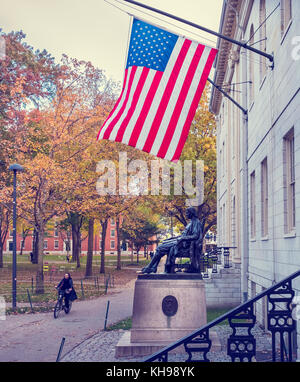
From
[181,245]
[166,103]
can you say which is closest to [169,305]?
[181,245]

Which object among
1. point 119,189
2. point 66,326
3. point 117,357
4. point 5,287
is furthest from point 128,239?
point 117,357

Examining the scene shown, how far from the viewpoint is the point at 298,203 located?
9594 millimetres

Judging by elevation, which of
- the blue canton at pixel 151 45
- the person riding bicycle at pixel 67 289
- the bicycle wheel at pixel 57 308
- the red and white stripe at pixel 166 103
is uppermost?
the blue canton at pixel 151 45

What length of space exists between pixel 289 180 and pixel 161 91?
12.0 ft

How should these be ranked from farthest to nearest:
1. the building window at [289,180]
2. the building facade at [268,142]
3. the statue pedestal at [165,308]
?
the statue pedestal at [165,308]
the building window at [289,180]
the building facade at [268,142]

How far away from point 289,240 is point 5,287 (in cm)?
2294

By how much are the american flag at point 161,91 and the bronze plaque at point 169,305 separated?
4.07 metres

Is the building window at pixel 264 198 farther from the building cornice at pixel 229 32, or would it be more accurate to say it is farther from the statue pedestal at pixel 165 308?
the building cornice at pixel 229 32

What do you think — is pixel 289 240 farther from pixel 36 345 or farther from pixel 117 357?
pixel 36 345

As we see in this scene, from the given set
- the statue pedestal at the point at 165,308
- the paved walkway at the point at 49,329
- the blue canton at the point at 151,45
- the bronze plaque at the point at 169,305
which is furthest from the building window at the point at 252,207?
the blue canton at the point at 151,45

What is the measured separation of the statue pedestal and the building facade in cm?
201

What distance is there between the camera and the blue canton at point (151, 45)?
31.8ft

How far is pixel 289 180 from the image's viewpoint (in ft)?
37.4

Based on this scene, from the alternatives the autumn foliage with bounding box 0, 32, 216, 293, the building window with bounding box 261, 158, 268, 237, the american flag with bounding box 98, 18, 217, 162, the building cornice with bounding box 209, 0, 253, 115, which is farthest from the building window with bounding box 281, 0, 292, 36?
the autumn foliage with bounding box 0, 32, 216, 293
